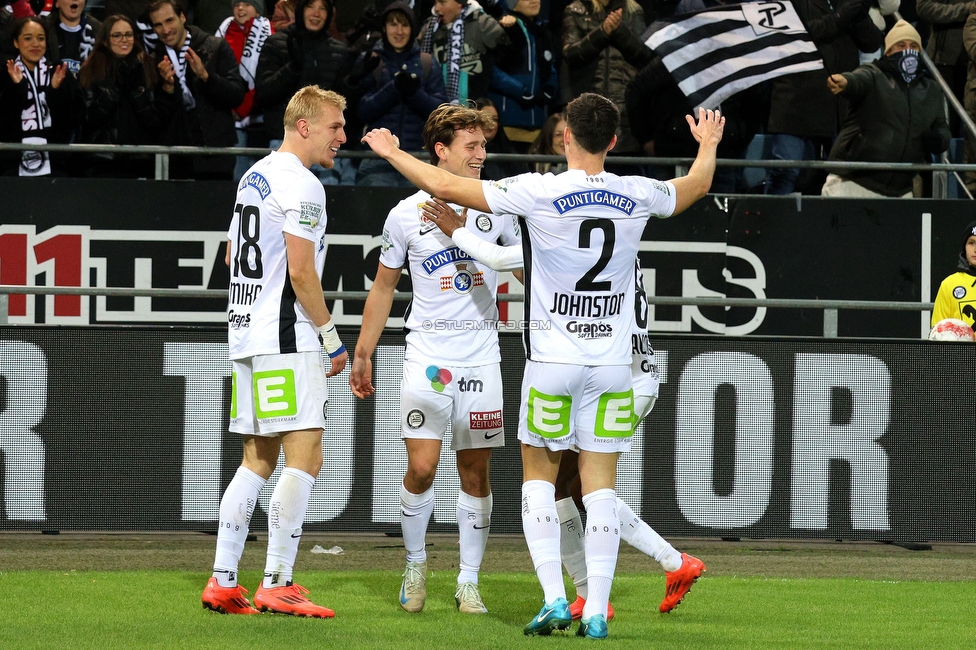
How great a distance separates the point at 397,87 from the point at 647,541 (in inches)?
220

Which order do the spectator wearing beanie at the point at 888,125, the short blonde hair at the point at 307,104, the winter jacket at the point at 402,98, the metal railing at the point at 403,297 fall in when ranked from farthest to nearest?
the spectator wearing beanie at the point at 888,125, the winter jacket at the point at 402,98, the metal railing at the point at 403,297, the short blonde hair at the point at 307,104

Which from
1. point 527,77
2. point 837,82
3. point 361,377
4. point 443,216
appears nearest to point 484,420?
point 361,377

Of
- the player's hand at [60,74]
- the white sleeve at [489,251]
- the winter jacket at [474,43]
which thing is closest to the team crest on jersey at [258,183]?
the white sleeve at [489,251]

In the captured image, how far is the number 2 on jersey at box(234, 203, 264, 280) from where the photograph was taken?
20.6ft

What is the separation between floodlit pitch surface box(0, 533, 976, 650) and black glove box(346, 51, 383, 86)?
4.16 m

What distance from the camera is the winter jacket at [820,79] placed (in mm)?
11500

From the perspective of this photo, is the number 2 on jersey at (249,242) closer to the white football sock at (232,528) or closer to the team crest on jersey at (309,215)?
the team crest on jersey at (309,215)

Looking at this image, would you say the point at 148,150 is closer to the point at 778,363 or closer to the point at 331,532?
the point at 331,532

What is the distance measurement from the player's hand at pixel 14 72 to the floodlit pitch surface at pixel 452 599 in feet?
13.0

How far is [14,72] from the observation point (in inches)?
413

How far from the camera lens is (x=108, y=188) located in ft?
34.0

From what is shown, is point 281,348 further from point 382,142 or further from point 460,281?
point 382,142

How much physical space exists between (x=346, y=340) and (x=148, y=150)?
8.95ft

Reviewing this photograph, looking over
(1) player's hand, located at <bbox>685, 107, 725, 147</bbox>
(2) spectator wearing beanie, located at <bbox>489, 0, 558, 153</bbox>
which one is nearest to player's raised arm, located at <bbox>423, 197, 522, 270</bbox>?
(1) player's hand, located at <bbox>685, 107, 725, 147</bbox>
